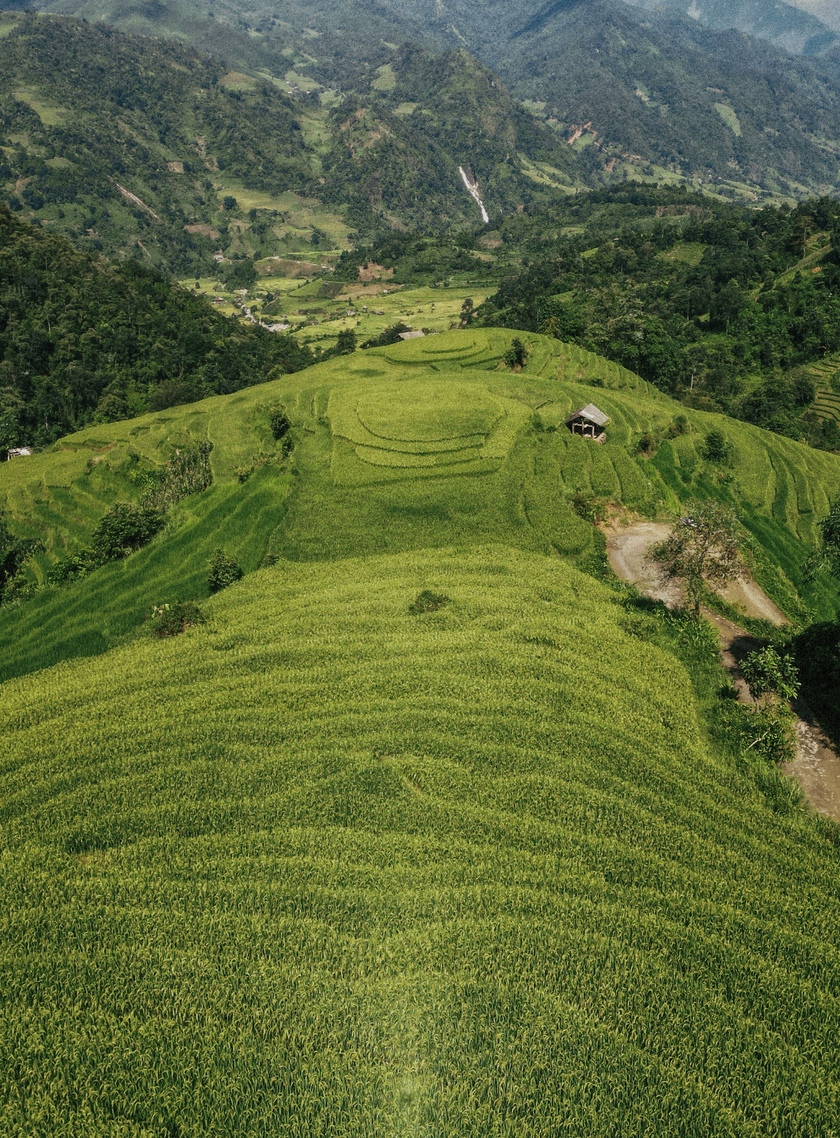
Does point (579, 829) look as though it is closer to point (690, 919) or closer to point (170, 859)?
point (690, 919)

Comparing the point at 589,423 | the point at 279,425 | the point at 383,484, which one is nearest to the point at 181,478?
the point at 279,425

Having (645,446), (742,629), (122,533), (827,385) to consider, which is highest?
(827,385)

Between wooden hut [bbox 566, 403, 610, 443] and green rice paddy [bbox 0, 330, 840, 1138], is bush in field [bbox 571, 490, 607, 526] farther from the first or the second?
wooden hut [bbox 566, 403, 610, 443]

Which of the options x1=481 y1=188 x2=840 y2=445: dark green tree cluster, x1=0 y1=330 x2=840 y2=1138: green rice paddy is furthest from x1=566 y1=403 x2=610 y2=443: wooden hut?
x1=481 y1=188 x2=840 y2=445: dark green tree cluster

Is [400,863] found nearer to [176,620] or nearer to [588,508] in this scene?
[176,620]

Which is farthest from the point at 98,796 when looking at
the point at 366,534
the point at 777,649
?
the point at 777,649

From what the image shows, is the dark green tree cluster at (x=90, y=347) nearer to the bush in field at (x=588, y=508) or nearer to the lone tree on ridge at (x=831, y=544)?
the bush in field at (x=588, y=508)
